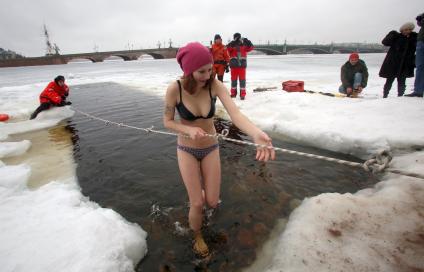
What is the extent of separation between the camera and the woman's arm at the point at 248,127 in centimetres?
210

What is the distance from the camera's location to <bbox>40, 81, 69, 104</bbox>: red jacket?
32.3ft

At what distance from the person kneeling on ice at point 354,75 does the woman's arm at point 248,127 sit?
26.7ft

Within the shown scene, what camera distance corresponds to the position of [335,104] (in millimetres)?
7730

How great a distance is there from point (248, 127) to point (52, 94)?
10252 mm

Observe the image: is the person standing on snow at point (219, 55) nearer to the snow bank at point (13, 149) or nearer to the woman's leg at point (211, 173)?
the snow bank at point (13, 149)

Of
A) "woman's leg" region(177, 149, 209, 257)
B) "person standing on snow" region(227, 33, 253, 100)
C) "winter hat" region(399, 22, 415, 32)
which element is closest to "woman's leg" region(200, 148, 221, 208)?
"woman's leg" region(177, 149, 209, 257)

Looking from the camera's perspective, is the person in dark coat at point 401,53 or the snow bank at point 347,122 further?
the person in dark coat at point 401,53

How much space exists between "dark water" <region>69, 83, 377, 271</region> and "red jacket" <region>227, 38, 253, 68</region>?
391cm

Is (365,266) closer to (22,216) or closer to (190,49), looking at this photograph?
(190,49)

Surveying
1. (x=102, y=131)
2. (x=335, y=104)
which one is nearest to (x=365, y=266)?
(x=335, y=104)

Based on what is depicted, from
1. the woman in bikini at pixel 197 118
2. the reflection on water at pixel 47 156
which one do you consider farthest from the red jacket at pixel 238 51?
the woman in bikini at pixel 197 118

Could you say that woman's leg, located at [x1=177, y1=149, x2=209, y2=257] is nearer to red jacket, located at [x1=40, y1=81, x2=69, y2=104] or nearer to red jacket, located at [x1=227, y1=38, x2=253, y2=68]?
red jacket, located at [x1=227, y1=38, x2=253, y2=68]

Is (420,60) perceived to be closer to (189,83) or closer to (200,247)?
(189,83)

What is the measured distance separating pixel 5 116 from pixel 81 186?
7767 millimetres
